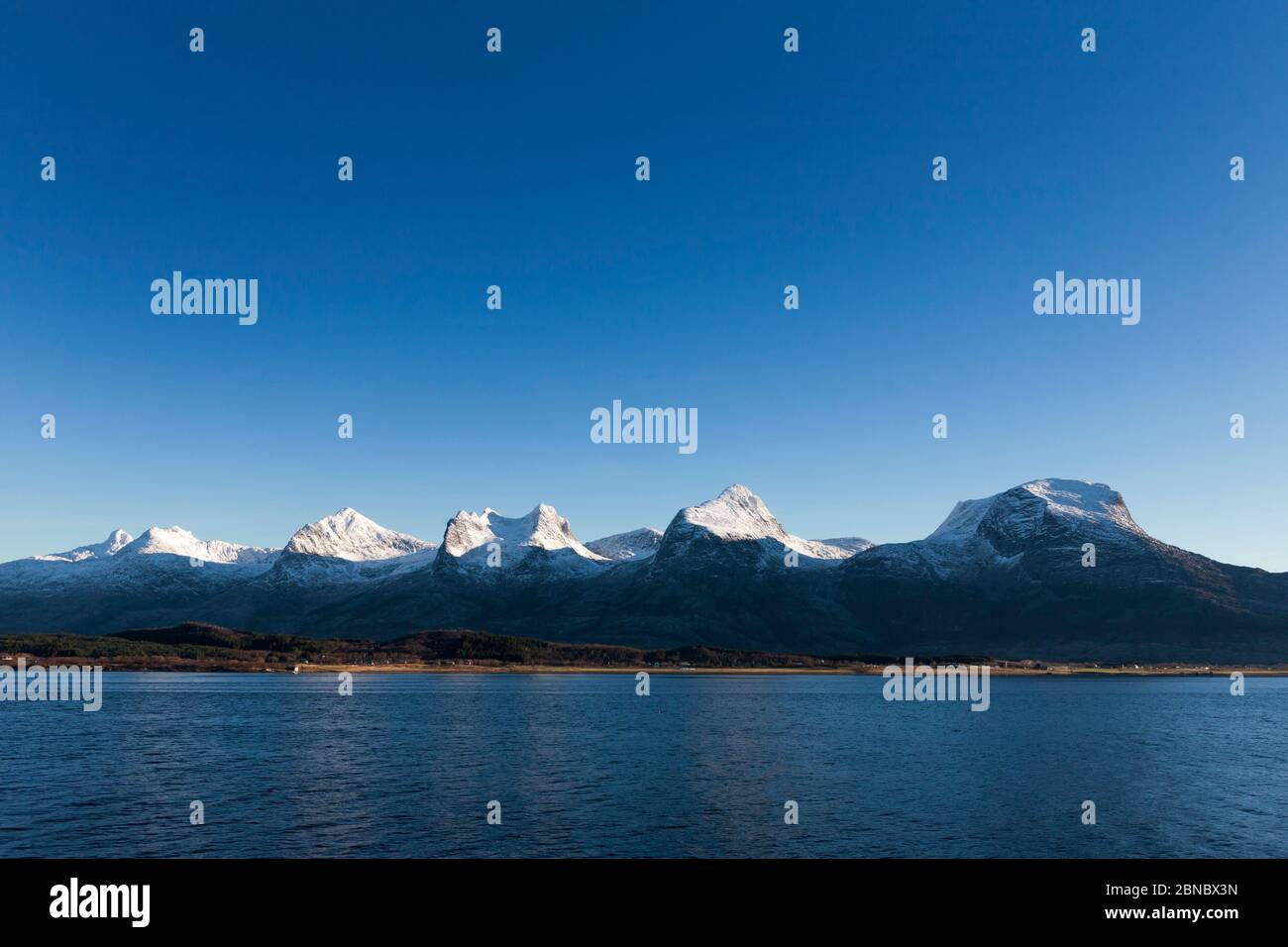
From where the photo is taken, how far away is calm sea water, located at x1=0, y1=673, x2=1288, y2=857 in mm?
64188

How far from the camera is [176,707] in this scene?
193 metres

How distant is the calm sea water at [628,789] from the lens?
211 ft

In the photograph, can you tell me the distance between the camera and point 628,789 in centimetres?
8675
